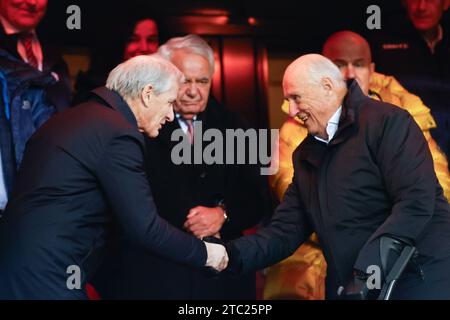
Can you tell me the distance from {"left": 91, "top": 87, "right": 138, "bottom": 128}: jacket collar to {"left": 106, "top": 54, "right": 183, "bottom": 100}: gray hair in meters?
0.04

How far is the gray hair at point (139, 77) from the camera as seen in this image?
11.3ft

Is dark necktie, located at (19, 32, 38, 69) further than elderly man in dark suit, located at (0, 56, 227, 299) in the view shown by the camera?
Yes

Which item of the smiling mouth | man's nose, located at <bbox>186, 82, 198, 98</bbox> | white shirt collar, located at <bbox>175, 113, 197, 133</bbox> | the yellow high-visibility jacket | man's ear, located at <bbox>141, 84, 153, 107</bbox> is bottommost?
the yellow high-visibility jacket

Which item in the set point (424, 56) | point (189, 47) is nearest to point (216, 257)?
point (189, 47)

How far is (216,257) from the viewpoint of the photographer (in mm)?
3672

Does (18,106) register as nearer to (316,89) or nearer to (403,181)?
(316,89)

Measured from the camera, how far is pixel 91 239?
3.30m

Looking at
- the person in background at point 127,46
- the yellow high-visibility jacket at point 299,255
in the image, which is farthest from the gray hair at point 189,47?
the yellow high-visibility jacket at point 299,255

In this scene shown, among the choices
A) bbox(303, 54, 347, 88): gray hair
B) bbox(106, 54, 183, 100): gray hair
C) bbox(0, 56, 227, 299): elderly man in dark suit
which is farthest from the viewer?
bbox(303, 54, 347, 88): gray hair

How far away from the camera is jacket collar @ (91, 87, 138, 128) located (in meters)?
3.39

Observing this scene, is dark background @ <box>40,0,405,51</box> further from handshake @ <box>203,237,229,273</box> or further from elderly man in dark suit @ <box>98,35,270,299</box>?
handshake @ <box>203,237,229,273</box>

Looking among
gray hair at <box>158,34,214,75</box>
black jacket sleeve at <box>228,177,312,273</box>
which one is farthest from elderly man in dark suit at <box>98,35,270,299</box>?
black jacket sleeve at <box>228,177,312,273</box>

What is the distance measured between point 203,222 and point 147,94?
2.93 ft
